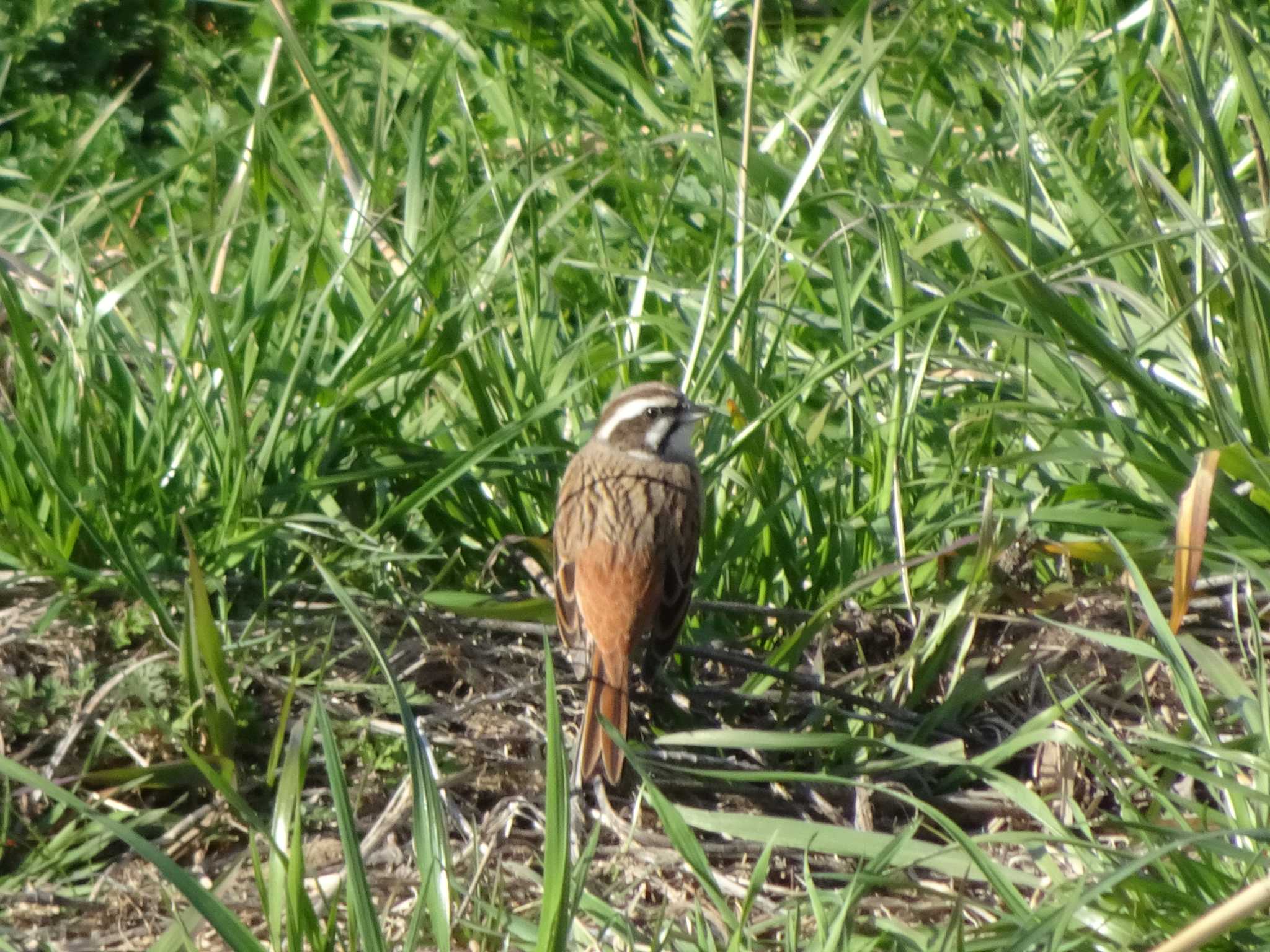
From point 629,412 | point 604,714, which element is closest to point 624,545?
point 629,412

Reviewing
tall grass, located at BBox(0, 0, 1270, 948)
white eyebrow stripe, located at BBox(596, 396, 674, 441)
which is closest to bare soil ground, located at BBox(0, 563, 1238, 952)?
tall grass, located at BBox(0, 0, 1270, 948)

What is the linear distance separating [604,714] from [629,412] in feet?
3.09

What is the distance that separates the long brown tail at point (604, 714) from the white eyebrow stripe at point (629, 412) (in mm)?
721

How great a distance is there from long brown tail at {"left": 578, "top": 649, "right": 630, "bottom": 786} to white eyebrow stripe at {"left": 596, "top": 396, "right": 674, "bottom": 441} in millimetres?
721

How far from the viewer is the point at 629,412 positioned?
490 cm

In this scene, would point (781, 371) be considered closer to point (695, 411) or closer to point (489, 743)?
point (695, 411)

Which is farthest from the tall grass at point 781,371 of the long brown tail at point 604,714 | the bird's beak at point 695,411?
the long brown tail at point 604,714

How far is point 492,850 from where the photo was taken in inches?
156

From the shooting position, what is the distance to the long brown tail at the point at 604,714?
4262 mm

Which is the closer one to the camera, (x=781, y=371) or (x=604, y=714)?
(x=604, y=714)

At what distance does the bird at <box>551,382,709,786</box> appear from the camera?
4508mm

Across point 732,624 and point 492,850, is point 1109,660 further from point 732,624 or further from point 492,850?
point 492,850

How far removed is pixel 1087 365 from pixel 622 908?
7.04 feet

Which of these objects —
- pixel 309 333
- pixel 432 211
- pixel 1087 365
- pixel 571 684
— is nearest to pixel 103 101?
pixel 432 211
